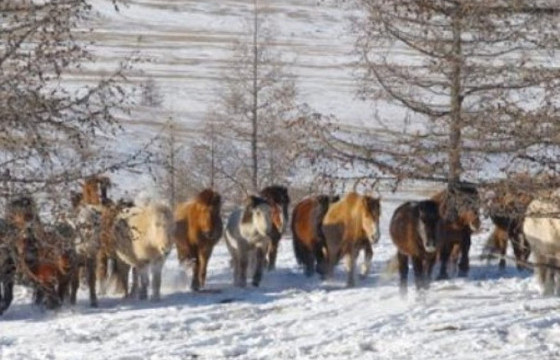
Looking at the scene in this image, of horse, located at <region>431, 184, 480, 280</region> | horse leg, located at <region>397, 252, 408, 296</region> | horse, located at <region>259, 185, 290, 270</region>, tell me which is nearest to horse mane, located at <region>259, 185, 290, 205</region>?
horse, located at <region>259, 185, 290, 270</region>

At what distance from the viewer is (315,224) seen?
70.9 feet

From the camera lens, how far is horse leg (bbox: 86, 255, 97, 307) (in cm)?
1928

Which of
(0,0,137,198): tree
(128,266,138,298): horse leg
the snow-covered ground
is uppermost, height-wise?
(0,0,137,198): tree

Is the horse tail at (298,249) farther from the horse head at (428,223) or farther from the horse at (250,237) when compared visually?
the horse head at (428,223)

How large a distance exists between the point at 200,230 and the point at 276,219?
1.72 meters

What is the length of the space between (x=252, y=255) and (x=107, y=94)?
7.20m

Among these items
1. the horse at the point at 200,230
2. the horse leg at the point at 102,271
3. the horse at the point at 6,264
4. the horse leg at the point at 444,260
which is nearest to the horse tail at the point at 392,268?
the horse leg at the point at 444,260

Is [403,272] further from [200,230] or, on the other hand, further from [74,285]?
[74,285]

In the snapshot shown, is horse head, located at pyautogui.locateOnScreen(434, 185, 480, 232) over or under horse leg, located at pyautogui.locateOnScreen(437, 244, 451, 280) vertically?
over

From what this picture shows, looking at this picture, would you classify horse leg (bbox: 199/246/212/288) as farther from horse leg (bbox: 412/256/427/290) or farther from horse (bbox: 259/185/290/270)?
horse leg (bbox: 412/256/427/290)

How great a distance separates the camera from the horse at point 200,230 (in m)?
20.3

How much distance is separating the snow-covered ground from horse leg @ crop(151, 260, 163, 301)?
189 mm

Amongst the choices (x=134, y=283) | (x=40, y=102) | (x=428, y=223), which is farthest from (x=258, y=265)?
(x=40, y=102)

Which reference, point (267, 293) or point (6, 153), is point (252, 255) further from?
point (6, 153)
